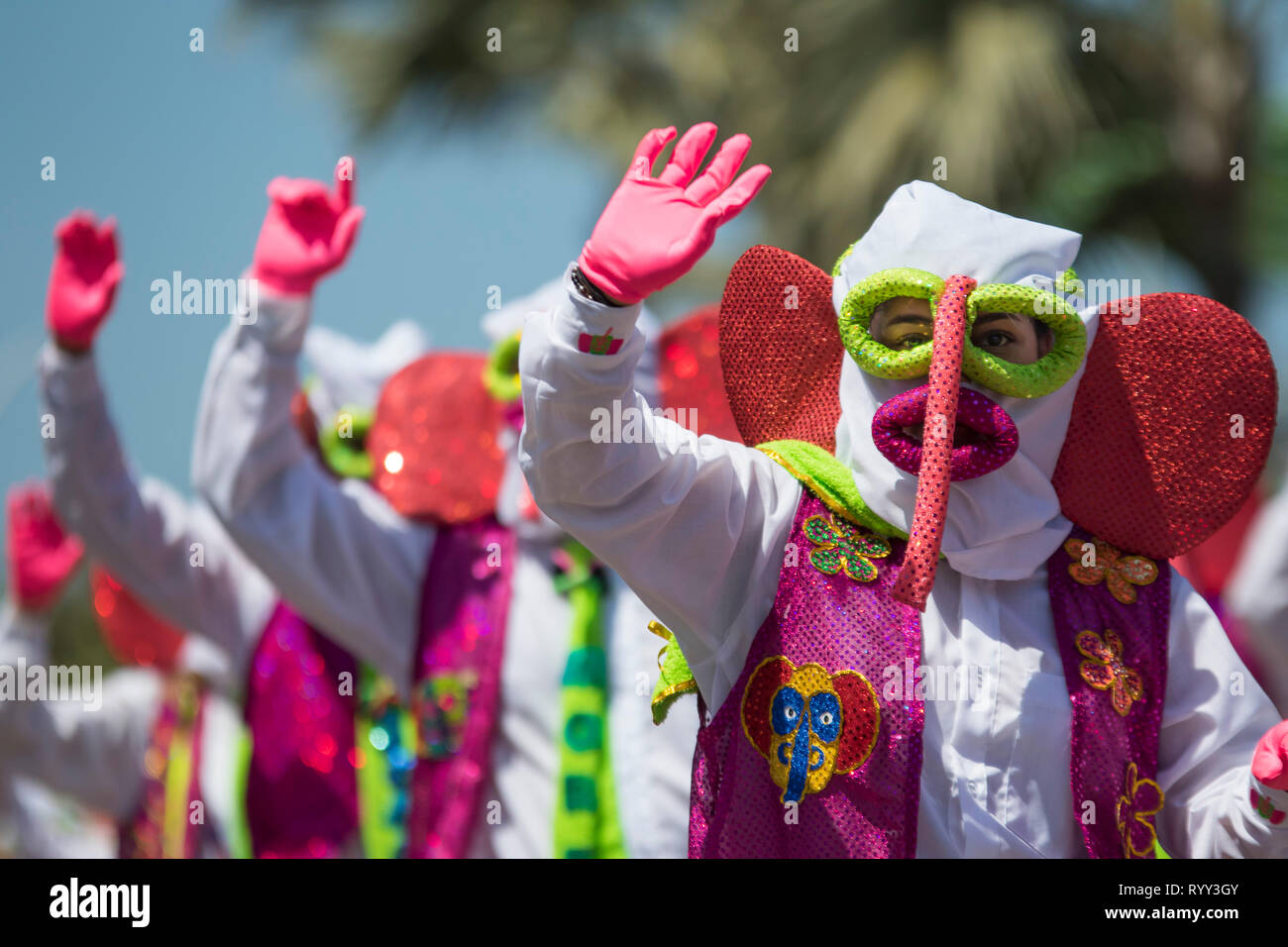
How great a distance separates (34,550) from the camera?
5.30 meters

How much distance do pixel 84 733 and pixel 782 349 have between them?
379 centimetres

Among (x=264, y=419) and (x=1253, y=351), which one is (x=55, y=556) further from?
(x=1253, y=351)

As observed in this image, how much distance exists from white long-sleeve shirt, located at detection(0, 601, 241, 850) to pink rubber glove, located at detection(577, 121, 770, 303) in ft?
11.1

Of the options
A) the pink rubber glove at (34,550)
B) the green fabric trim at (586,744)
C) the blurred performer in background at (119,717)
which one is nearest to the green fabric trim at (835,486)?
the green fabric trim at (586,744)

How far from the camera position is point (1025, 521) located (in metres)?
2.46

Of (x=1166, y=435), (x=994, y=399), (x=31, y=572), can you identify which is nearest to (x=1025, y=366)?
(x=994, y=399)

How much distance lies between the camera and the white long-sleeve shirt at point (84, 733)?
531 cm

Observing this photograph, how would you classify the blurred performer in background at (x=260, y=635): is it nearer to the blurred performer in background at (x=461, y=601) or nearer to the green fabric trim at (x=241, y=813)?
the green fabric trim at (x=241, y=813)

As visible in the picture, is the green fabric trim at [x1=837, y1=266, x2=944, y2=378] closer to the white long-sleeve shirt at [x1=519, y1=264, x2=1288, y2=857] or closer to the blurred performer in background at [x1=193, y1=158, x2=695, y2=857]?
the white long-sleeve shirt at [x1=519, y1=264, x2=1288, y2=857]

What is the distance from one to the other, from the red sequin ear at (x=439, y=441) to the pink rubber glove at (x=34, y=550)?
1659 millimetres

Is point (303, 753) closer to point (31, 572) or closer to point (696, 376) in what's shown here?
point (696, 376)

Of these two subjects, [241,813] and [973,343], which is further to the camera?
[241,813]

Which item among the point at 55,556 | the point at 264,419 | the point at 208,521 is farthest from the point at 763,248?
the point at 55,556
